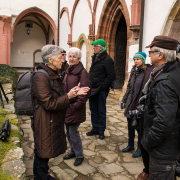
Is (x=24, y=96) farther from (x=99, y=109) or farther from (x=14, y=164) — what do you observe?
(x=99, y=109)

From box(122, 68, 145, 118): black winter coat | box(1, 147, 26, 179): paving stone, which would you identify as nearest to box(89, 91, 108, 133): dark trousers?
box(122, 68, 145, 118): black winter coat

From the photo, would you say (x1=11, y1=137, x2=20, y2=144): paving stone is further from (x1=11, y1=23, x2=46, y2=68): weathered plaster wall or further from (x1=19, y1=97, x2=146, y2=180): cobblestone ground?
(x1=11, y1=23, x2=46, y2=68): weathered plaster wall

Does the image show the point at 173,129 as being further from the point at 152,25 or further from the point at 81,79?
the point at 152,25

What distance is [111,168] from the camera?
3004 millimetres

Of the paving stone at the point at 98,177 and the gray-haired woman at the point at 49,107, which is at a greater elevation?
the gray-haired woman at the point at 49,107

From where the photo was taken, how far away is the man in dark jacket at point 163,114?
67.7 inches

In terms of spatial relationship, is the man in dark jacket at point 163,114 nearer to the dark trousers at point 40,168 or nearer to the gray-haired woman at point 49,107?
the gray-haired woman at point 49,107

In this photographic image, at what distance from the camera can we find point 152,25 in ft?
19.3

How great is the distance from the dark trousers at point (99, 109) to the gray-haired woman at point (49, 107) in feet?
5.97

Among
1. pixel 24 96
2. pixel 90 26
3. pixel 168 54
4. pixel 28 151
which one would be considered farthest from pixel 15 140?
pixel 90 26

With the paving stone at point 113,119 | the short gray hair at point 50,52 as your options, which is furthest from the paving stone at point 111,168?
the paving stone at point 113,119

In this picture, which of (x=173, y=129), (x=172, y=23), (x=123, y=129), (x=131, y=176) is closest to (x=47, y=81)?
(x=173, y=129)

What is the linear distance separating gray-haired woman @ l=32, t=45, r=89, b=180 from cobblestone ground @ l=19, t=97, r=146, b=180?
71 cm

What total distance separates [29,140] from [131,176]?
1.97 meters
